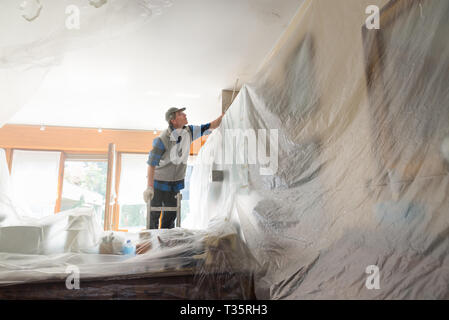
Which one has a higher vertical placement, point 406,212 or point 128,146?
point 128,146

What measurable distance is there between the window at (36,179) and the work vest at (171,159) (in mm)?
3375

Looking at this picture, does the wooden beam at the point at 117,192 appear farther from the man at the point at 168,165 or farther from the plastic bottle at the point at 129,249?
the plastic bottle at the point at 129,249

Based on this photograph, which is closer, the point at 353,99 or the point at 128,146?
the point at 353,99

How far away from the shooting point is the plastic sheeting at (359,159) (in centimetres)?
43

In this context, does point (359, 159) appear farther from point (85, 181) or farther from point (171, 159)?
point (85, 181)

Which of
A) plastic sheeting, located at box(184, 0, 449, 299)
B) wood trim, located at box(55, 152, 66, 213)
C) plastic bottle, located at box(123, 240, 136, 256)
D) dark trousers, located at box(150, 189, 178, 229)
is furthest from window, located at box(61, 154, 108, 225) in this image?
plastic sheeting, located at box(184, 0, 449, 299)

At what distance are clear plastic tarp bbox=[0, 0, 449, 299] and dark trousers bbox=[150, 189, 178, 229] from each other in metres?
1.19

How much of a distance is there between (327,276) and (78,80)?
309 centimetres

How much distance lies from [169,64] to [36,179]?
359cm

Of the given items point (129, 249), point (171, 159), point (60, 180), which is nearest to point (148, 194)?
point (171, 159)

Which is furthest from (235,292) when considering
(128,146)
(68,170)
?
(68,170)

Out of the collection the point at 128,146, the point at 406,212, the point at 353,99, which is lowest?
the point at 406,212

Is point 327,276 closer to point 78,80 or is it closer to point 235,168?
point 235,168

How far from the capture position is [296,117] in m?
0.83
